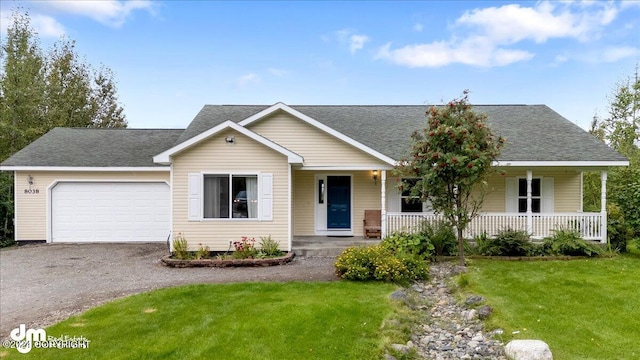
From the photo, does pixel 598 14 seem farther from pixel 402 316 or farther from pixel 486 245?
pixel 402 316

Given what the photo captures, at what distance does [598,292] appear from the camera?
7051 millimetres

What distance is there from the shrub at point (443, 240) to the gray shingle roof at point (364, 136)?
295 cm

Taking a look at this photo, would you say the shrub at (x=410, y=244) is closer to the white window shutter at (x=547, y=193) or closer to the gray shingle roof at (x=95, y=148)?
the white window shutter at (x=547, y=193)

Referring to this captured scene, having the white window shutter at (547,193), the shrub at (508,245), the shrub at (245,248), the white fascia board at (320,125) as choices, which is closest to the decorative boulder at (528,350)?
the shrub at (508,245)

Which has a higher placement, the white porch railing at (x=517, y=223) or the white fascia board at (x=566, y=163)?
the white fascia board at (x=566, y=163)

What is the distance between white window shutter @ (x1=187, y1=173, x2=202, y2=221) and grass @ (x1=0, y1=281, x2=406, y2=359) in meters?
3.46

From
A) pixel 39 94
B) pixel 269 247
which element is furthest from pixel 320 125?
pixel 39 94

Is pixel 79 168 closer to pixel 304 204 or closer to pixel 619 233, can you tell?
pixel 304 204

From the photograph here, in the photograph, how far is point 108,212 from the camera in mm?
13398

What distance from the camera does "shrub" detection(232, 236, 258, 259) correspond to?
10.1 meters

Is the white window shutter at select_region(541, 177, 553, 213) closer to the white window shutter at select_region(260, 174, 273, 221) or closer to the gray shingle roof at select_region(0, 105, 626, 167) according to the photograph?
the gray shingle roof at select_region(0, 105, 626, 167)

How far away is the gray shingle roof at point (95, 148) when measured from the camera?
1327cm

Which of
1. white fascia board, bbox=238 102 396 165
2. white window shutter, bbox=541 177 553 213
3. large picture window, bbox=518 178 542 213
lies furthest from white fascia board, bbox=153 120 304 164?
white window shutter, bbox=541 177 553 213

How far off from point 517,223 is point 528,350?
26.1 feet
